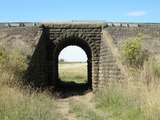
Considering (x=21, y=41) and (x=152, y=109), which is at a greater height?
(x=21, y=41)

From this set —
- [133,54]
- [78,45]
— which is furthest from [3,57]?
[78,45]

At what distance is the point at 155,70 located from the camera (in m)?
15.8

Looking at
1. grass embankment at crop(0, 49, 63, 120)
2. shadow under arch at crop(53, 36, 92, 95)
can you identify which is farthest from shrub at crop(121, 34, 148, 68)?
shadow under arch at crop(53, 36, 92, 95)

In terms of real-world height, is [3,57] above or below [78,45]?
below

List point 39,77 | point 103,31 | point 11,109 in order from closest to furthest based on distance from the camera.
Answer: point 11,109, point 39,77, point 103,31

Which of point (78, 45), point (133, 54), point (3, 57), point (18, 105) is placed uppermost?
point (78, 45)

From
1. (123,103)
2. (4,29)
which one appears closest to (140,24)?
(4,29)

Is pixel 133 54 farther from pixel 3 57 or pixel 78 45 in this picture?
pixel 78 45

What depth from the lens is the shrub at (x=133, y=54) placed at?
733 inches

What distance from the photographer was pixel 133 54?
739 inches

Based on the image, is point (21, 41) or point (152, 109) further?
point (21, 41)

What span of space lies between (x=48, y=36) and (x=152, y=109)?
51.9 ft

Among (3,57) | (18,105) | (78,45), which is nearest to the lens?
(18,105)

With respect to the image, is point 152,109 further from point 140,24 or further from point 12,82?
point 140,24
